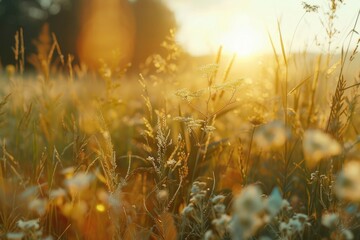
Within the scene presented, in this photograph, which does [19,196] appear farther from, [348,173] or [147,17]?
[147,17]

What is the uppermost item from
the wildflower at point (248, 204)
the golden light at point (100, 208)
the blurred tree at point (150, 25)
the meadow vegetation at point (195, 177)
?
the wildflower at point (248, 204)

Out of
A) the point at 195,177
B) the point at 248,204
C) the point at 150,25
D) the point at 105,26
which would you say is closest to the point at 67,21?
the point at 105,26

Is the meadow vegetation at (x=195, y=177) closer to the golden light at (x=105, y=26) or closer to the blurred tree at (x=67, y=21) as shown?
the golden light at (x=105, y=26)

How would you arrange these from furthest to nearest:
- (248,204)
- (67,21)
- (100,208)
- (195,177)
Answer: (67,21)
(195,177)
(100,208)
(248,204)

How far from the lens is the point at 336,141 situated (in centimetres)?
189

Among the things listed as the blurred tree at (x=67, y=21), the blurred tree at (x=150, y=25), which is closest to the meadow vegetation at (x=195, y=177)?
the blurred tree at (x=67, y=21)

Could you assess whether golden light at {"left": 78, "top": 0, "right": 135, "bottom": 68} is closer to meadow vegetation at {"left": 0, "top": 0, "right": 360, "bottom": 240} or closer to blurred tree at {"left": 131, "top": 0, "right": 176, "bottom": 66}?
blurred tree at {"left": 131, "top": 0, "right": 176, "bottom": 66}

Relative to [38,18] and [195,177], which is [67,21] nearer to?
[38,18]

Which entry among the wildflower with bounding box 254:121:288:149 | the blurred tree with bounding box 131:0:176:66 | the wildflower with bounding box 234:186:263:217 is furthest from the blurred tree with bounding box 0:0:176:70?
the wildflower with bounding box 234:186:263:217

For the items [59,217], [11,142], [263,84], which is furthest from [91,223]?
[11,142]

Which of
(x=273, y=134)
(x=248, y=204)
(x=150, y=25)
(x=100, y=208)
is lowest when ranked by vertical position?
(x=150, y=25)

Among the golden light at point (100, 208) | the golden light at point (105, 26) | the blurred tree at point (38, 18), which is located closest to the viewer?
the golden light at point (100, 208)

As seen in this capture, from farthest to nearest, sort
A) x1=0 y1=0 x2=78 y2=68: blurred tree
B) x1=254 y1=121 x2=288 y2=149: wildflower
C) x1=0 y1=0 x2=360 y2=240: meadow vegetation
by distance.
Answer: x1=0 y1=0 x2=78 y2=68: blurred tree → x1=254 y1=121 x2=288 y2=149: wildflower → x1=0 y1=0 x2=360 y2=240: meadow vegetation

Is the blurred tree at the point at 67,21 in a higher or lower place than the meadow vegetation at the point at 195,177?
lower
